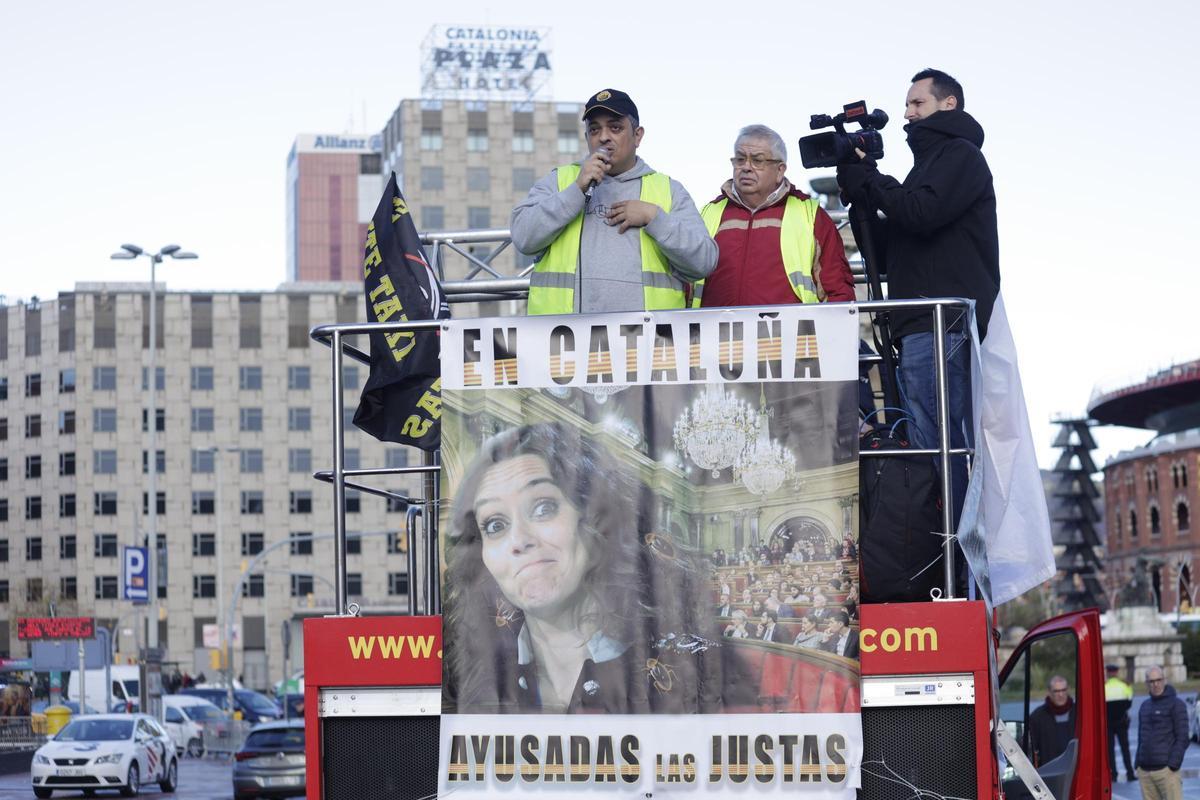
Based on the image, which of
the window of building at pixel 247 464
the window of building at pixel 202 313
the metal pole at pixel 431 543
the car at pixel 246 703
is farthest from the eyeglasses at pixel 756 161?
the window of building at pixel 202 313

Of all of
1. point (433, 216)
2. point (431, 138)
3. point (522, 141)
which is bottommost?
point (433, 216)

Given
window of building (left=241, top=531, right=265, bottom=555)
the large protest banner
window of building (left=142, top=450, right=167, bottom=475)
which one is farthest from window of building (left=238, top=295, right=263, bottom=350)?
the large protest banner

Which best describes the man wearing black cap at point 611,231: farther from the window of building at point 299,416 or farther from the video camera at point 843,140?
the window of building at point 299,416

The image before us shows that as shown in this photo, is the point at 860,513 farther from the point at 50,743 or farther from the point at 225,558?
the point at 225,558

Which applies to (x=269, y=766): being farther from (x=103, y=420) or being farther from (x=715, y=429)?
(x=103, y=420)

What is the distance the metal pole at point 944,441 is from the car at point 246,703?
2078 inches

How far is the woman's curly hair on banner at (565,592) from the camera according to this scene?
5332 mm

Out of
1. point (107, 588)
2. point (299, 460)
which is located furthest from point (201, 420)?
point (107, 588)

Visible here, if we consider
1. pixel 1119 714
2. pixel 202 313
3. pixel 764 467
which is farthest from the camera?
pixel 202 313

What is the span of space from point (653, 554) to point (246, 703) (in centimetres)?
5756

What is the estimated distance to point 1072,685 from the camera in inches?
279

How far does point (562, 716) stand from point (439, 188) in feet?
350

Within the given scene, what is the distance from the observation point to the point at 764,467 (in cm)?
534

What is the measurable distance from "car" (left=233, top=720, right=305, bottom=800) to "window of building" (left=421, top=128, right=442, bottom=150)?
85910 mm
